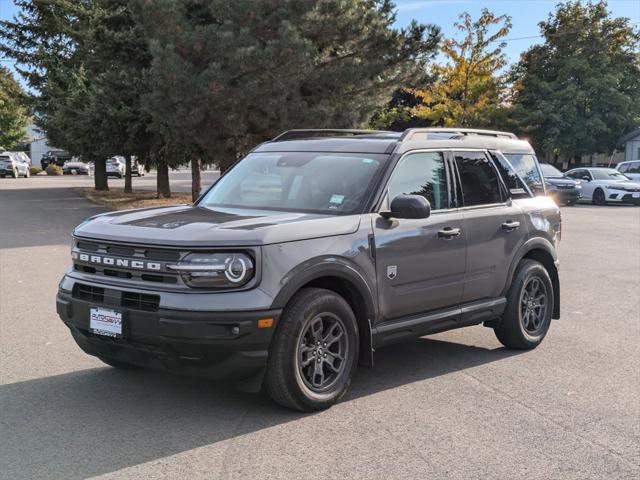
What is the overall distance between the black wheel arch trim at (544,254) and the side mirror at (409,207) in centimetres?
A: 163

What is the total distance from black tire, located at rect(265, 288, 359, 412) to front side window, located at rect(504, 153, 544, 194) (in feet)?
9.35

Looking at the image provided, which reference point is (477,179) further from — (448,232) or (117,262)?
(117,262)

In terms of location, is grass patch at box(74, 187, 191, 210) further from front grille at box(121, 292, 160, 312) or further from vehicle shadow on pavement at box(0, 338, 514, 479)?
front grille at box(121, 292, 160, 312)

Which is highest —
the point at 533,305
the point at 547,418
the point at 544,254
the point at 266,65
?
the point at 266,65

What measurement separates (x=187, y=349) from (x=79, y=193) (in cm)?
2855

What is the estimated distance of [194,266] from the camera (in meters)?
4.51

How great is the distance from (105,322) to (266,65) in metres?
13.5

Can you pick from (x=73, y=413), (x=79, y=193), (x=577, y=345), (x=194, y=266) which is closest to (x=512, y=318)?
(x=577, y=345)

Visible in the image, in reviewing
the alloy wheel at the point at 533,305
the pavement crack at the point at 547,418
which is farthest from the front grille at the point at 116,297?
the alloy wheel at the point at 533,305

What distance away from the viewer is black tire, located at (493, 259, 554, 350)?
660cm

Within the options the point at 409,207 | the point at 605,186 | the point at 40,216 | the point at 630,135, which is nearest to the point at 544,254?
the point at 409,207

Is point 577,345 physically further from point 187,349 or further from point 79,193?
point 79,193

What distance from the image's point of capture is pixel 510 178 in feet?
22.5

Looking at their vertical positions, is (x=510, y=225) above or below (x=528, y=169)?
below
